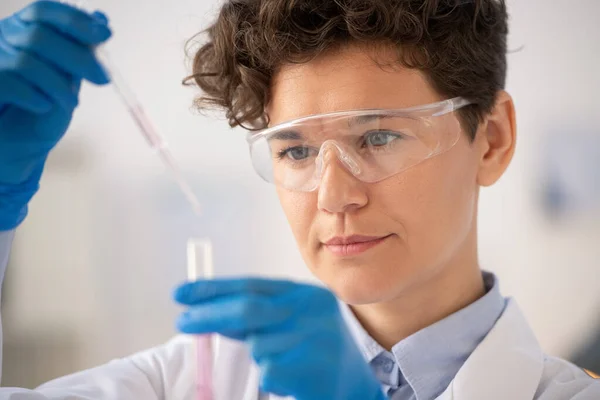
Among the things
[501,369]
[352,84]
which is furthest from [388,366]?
[352,84]

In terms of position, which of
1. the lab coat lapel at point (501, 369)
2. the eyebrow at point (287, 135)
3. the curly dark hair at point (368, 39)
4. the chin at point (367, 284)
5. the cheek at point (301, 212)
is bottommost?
the lab coat lapel at point (501, 369)

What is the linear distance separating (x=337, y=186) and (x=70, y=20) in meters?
0.65

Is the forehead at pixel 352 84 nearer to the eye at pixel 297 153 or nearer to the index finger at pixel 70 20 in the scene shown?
the eye at pixel 297 153

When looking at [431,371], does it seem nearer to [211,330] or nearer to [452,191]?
[452,191]

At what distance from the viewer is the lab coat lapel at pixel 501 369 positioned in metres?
1.51

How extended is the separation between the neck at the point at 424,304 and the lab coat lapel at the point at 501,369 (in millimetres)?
125

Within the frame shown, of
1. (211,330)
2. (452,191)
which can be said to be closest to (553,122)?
(452,191)

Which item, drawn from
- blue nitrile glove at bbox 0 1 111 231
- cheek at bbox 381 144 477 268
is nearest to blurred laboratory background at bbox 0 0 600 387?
cheek at bbox 381 144 477 268

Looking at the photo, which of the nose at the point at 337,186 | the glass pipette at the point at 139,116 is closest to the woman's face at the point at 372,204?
the nose at the point at 337,186

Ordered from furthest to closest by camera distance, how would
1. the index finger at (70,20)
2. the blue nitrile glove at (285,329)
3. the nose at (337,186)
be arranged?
the nose at (337,186) → the index finger at (70,20) → the blue nitrile glove at (285,329)

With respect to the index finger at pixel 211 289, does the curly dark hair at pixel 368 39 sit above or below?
above

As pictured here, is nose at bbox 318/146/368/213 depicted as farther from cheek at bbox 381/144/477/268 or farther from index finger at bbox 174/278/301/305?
index finger at bbox 174/278/301/305

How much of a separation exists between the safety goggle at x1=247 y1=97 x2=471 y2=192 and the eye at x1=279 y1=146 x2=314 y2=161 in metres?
0.02

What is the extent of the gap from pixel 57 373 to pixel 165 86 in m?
1.39
